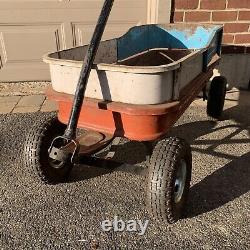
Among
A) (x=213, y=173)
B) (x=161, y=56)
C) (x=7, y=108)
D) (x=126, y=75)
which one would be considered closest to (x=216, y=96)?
(x=161, y=56)

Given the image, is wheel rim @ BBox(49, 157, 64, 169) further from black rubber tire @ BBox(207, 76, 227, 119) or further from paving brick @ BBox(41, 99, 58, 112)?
black rubber tire @ BBox(207, 76, 227, 119)

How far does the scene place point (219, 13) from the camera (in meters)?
4.75

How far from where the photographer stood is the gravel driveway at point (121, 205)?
2.41 meters

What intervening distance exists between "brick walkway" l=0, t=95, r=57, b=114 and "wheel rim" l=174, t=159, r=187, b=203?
103 inches

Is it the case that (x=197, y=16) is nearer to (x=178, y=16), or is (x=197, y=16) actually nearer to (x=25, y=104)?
(x=178, y=16)

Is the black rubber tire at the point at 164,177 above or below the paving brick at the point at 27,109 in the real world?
above

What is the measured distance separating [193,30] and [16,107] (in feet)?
8.62

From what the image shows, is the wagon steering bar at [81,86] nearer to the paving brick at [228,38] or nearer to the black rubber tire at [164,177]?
the black rubber tire at [164,177]

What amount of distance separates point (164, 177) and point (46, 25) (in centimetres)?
362

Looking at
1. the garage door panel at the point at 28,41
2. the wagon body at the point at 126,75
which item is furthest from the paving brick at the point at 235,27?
the garage door panel at the point at 28,41

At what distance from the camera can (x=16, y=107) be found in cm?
471

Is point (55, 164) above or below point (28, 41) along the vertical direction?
below

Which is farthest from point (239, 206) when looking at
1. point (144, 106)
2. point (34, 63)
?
point (34, 63)

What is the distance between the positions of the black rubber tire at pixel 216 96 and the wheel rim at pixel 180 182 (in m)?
1.83
